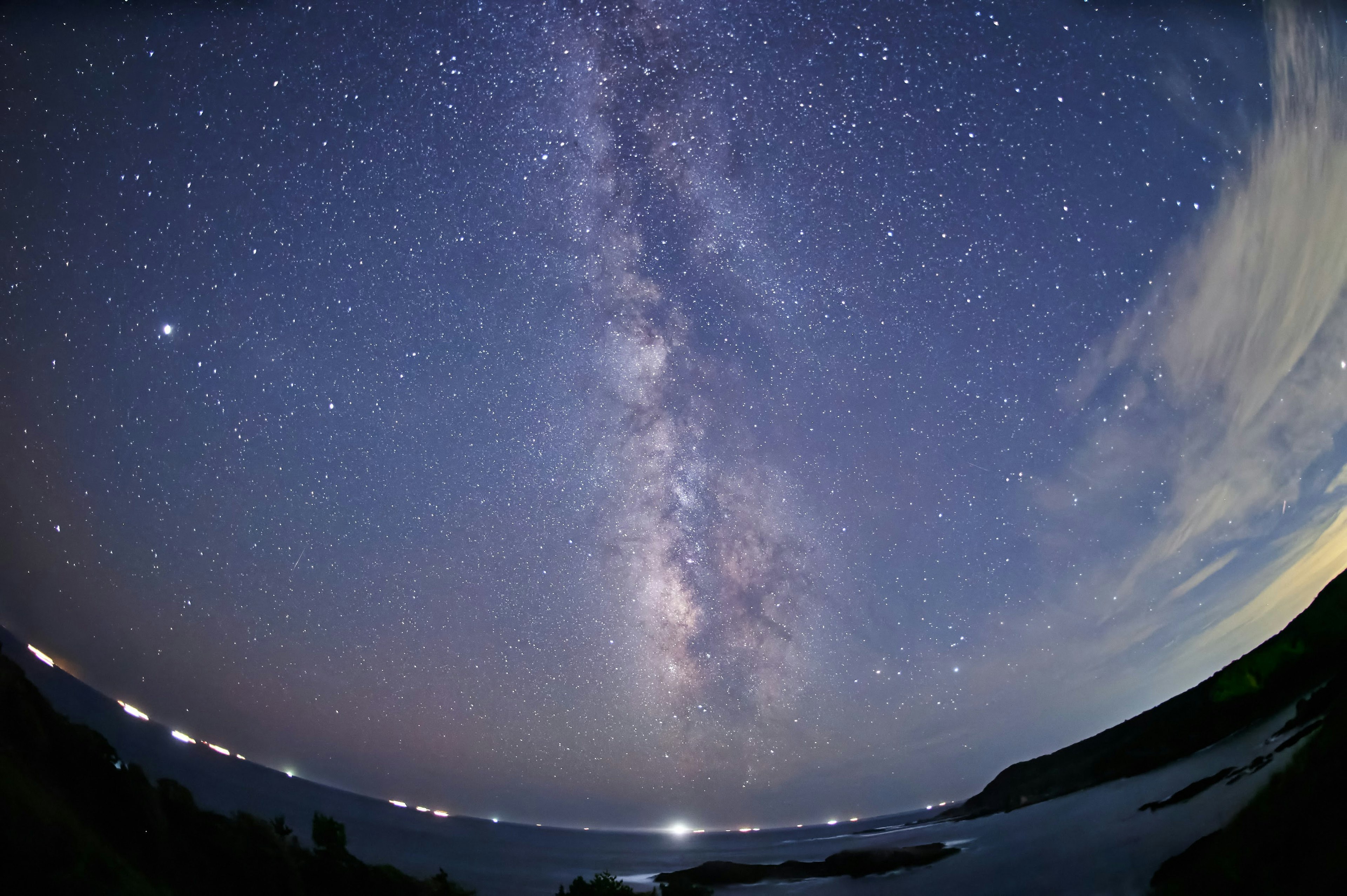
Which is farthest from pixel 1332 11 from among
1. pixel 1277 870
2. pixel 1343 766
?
pixel 1277 870

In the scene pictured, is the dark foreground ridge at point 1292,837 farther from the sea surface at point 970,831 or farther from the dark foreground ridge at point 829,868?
the dark foreground ridge at point 829,868

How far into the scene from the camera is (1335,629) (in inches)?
758

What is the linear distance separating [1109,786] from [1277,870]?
35.9m

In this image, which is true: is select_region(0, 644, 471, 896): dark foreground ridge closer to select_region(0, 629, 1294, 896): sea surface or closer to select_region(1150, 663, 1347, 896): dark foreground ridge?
select_region(0, 629, 1294, 896): sea surface

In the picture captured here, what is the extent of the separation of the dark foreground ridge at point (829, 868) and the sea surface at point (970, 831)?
67.1 inches

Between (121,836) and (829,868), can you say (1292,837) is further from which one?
(829,868)

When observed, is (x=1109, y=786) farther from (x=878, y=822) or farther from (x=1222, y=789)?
(x=878, y=822)

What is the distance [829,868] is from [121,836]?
39765mm

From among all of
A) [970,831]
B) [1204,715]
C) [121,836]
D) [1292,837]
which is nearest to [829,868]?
[970,831]

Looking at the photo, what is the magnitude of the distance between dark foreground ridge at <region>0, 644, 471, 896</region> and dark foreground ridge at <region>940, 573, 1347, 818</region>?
27.6 m

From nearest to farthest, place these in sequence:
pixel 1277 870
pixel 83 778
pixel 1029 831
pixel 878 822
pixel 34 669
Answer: pixel 1277 870, pixel 83 778, pixel 34 669, pixel 1029 831, pixel 878 822

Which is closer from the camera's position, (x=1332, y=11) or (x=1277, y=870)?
(x=1277, y=870)

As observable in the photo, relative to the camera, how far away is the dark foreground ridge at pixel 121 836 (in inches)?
435

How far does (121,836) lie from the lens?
13086 mm
